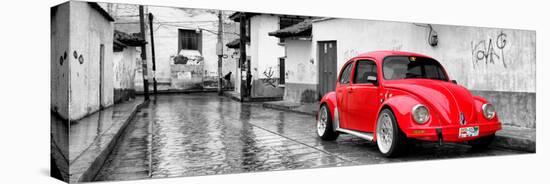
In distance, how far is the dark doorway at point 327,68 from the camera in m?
9.18

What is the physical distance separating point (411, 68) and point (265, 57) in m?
8.62

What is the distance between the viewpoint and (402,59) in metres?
7.82

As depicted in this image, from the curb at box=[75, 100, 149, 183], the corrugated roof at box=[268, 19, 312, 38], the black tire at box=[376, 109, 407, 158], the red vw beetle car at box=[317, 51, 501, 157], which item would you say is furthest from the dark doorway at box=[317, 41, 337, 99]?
the curb at box=[75, 100, 149, 183]

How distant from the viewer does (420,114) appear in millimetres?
6750

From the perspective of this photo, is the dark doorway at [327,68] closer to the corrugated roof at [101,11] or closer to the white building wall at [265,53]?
the corrugated roof at [101,11]

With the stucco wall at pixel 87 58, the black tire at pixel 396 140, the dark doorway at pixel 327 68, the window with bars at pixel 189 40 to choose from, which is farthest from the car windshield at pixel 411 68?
the stucco wall at pixel 87 58

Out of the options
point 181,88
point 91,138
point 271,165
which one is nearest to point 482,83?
point 271,165

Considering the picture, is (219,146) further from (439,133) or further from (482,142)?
(482,142)

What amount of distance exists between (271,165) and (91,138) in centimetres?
227

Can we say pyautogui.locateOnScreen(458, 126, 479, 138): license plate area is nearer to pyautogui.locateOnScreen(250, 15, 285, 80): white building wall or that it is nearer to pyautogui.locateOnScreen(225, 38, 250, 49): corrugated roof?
pyautogui.locateOnScreen(225, 38, 250, 49): corrugated roof

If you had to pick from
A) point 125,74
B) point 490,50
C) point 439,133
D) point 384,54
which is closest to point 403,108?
point 439,133

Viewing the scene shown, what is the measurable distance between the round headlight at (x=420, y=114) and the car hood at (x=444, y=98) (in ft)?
0.28

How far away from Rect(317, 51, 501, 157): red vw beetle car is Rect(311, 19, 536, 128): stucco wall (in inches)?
23.2

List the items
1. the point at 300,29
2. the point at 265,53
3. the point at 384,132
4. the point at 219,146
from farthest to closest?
the point at 265,53 → the point at 300,29 → the point at 219,146 → the point at 384,132
